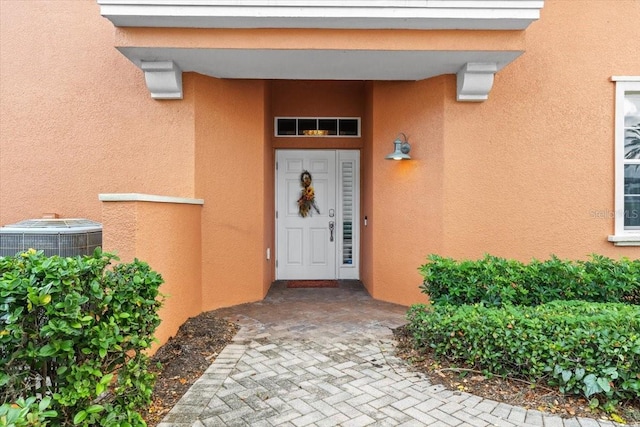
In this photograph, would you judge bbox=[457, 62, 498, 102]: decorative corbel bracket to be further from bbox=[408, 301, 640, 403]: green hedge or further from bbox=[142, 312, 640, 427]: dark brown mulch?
bbox=[142, 312, 640, 427]: dark brown mulch

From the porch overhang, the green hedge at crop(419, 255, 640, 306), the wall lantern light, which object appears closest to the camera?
the green hedge at crop(419, 255, 640, 306)

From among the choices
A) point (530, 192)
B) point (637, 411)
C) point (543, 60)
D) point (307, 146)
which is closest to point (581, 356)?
point (637, 411)

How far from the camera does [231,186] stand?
5023 mm

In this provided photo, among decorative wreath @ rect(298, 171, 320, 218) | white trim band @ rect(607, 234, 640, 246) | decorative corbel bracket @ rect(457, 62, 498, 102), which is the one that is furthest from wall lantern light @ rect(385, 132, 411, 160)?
white trim band @ rect(607, 234, 640, 246)

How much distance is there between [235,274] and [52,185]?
2.47 meters

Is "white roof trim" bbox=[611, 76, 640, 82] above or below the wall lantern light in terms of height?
above

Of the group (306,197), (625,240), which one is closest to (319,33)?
(306,197)

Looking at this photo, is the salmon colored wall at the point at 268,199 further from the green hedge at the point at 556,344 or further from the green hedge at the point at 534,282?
the green hedge at the point at 556,344

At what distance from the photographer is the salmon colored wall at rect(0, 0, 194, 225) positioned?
4613 millimetres

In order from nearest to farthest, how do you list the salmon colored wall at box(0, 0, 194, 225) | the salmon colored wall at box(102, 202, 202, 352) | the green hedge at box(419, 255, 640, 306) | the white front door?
Result: the salmon colored wall at box(102, 202, 202, 352), the green hedge at box(419, 255, 640, 306), the salmon colored wall at box(0, 0, 194, 225), the white front door

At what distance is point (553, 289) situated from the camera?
3566 mm

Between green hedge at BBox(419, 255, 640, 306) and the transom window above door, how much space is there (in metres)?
3.33

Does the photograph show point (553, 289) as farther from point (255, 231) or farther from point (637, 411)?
point (255, 231)

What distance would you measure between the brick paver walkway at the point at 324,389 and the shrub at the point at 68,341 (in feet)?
1.81
